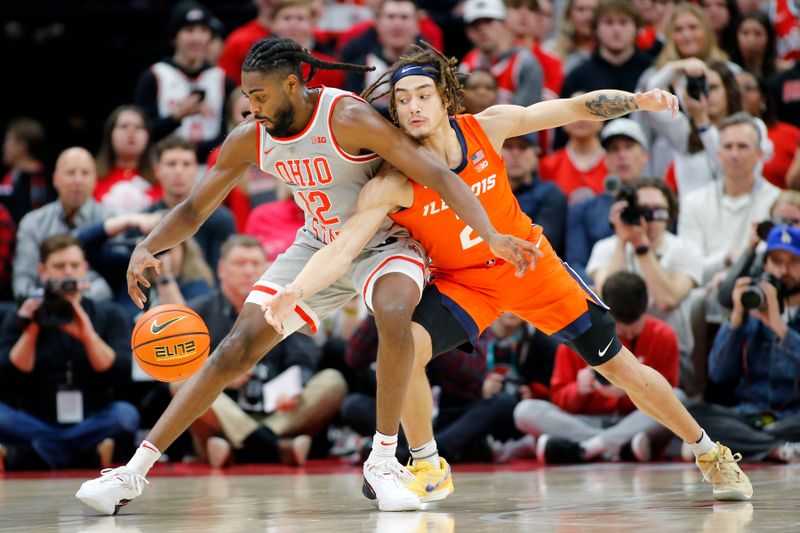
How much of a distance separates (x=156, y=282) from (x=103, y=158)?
6.00 ft

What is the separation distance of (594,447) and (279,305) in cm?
323

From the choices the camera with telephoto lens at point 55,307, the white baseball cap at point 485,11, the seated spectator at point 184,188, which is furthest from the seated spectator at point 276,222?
the white baseball cap at point 485,11

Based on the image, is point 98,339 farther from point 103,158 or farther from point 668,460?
point 668,460

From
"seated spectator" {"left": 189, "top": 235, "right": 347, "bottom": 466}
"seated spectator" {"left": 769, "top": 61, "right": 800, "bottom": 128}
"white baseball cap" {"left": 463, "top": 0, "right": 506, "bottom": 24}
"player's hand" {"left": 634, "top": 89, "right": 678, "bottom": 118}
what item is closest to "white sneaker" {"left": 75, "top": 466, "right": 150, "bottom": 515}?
"player's hand" {"left": 634, "top": 89, "right": 678, "bottom": 118}

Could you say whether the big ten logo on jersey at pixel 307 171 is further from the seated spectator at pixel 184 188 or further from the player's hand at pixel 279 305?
the seated spectator at pixel 184 188

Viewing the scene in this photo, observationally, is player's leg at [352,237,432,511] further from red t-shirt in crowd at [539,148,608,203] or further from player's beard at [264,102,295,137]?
red t-shirt in crowd at [539,148,608,203]

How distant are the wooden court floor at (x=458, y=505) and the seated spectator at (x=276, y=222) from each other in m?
2.21

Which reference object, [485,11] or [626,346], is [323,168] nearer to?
[626,346]

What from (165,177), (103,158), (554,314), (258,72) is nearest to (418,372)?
(554,314)

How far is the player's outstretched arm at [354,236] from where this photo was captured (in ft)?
15.1

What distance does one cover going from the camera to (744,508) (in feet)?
14.8

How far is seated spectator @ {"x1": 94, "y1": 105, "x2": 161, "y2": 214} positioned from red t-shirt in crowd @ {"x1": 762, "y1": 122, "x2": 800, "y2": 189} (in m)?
4.42

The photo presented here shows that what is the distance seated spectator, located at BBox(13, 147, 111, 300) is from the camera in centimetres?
853

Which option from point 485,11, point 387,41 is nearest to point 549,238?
point 485,11
